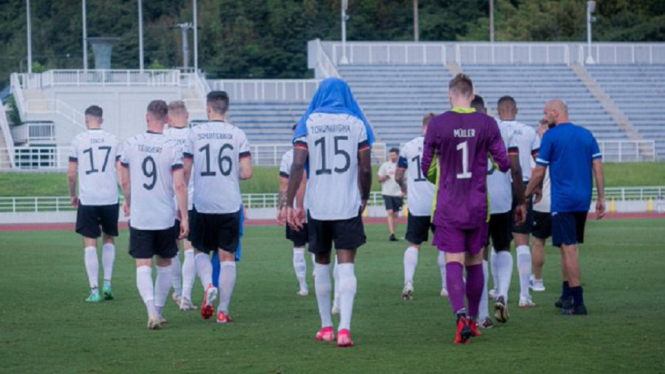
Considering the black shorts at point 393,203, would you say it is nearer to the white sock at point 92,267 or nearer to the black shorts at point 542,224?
the black shorts at point 542,224

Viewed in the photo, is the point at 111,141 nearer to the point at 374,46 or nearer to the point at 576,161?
the point at 576,161

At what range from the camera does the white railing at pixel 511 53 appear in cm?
6303

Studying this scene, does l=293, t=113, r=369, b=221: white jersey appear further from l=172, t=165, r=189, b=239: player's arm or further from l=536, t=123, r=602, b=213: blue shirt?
l=536, t=123, r=602, b=213: blue shirt

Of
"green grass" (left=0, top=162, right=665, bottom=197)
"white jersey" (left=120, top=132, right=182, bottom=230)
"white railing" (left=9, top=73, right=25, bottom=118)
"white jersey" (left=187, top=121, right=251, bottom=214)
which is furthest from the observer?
"white railing" (left=9, top=73, right=25, bottom=118)

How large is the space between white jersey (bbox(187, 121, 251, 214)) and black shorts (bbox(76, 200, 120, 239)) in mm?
2704

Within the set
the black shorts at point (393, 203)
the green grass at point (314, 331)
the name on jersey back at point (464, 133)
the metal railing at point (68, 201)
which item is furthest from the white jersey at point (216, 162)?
the metal railing at point (68, 201)

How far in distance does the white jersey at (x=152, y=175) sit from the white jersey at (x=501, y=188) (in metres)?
2.77

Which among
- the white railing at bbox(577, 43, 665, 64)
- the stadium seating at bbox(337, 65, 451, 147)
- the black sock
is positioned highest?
the white railing at bbox(577, 43, 665, 64)

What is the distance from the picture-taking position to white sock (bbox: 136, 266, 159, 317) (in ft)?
39.2

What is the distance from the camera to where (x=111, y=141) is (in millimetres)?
14914

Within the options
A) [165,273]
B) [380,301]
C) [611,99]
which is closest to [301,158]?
[165,273]

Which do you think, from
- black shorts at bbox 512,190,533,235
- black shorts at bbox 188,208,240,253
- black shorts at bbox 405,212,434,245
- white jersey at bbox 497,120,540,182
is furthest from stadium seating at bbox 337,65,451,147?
black shorts at bbox 188,208,240,253

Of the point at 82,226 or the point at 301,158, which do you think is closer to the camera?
the point at 301,158

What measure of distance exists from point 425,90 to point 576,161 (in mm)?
47310
